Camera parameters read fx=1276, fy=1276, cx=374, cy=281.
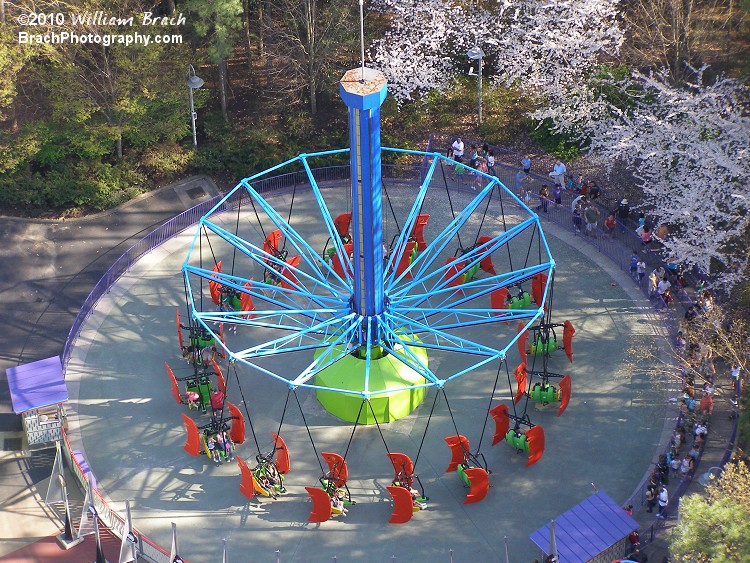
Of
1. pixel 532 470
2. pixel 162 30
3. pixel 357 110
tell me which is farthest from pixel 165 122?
pixel 532 470

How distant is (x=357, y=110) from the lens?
37594 mm

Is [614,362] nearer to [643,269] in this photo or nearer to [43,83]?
[643,269]

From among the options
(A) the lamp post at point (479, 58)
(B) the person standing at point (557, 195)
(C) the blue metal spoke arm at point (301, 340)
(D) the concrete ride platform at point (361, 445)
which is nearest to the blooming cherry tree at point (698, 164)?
(B) the person standing at point (557, 195)

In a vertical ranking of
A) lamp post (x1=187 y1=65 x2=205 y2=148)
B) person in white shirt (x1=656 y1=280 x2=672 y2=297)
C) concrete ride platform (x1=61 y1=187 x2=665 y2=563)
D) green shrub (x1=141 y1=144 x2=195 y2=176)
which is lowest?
concrete ride platform (x1=61 y1=187 x2=665 y2=563)

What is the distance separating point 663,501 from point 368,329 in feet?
36.0

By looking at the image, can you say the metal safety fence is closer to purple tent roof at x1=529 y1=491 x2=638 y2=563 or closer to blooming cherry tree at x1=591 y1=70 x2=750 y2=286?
blooming cherry tree at x1=591 y1=70 x2=750 y2=286

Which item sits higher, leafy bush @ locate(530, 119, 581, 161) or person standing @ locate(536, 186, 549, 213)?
leafy bush @ locate(530, 119, 581, 161)

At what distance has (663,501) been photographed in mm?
39625

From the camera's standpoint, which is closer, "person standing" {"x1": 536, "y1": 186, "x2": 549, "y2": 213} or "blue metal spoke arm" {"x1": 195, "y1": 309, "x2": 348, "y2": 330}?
"blue metal spoke arm" {"x1": 195, "y1": 309, "x2": 348, "y2": 330}

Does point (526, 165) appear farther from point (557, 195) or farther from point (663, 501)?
point (663, 501)

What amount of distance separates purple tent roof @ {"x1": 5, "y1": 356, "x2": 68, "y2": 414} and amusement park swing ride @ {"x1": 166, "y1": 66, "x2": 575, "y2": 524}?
4.13 metres

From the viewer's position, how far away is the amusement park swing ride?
40.3 metres

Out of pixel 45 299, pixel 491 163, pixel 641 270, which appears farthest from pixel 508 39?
pixel 45 299

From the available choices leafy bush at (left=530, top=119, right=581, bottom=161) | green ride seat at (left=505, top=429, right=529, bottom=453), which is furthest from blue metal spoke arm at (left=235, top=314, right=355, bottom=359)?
leafy bush at (left=530, top=119, right=581, bottom=161)
